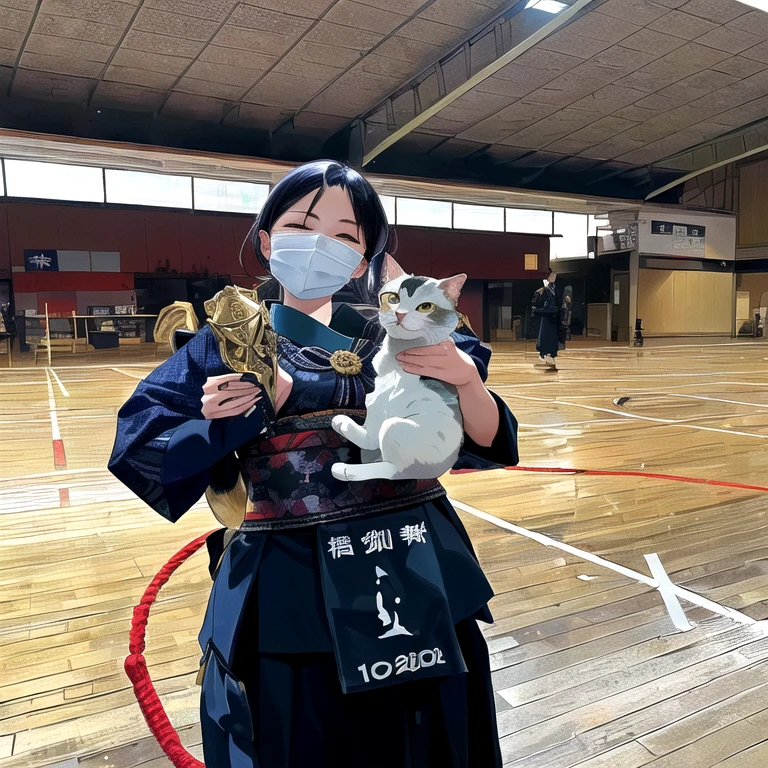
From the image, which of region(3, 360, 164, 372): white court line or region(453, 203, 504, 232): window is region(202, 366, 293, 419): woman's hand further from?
region(453, 203, 504, 232): window

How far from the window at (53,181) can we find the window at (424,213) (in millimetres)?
5804

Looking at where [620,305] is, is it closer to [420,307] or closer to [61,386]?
[61,386]

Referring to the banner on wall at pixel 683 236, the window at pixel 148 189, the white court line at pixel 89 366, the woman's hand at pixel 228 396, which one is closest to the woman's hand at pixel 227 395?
the woman's hand at pixel 228 396

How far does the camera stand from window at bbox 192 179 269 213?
11469 millimetres

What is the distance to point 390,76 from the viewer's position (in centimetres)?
935

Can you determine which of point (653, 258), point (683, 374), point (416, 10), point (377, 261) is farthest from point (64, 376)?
point (653, 258)

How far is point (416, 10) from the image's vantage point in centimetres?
773

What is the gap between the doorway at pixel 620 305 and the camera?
635 inches

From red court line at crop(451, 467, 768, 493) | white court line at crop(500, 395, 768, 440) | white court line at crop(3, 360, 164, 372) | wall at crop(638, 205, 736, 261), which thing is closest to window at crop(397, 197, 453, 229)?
wall at crop(638, 205, 736, 261)

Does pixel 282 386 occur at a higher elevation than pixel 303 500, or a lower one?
higher

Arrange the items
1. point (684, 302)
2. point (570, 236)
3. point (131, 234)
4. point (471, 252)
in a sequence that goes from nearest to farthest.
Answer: point (131, 234) → point (471, 252) → point (570, 236) → point (684, 302)

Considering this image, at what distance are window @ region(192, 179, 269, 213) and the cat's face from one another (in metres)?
11.1

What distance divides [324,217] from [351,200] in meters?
0.05

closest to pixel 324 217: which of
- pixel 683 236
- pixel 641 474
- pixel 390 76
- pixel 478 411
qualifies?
pixel 478 411
